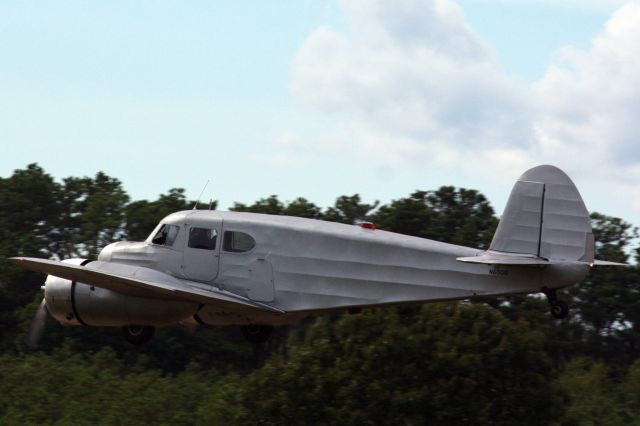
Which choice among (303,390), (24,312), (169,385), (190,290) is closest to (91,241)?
(24,312)

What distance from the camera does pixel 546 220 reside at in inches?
819

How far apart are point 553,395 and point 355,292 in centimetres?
2996

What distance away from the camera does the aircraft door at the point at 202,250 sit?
21750 mm

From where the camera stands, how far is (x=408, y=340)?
4634 cm

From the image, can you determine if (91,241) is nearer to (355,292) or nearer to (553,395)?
(553,395)

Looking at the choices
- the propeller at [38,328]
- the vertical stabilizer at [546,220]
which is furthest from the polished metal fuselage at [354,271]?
the propeller at [38,328]

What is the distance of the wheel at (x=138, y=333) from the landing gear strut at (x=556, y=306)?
818 centimetres

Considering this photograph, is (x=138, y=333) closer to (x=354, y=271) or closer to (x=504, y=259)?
(x=354, y=271)

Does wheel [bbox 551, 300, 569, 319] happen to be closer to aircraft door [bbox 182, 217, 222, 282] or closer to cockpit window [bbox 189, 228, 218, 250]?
aircraft door [bbox 182, 217, 222, 282]

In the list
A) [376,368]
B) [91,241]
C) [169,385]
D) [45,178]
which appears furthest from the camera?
[45,178]

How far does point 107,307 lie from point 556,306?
8922 millimetres

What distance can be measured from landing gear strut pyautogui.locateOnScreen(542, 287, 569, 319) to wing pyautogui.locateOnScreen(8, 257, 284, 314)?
16.8 feet

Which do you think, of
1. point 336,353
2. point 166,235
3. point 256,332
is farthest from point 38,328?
point 336,353

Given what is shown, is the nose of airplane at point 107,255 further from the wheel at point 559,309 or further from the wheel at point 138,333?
the wheel at point 559,309
